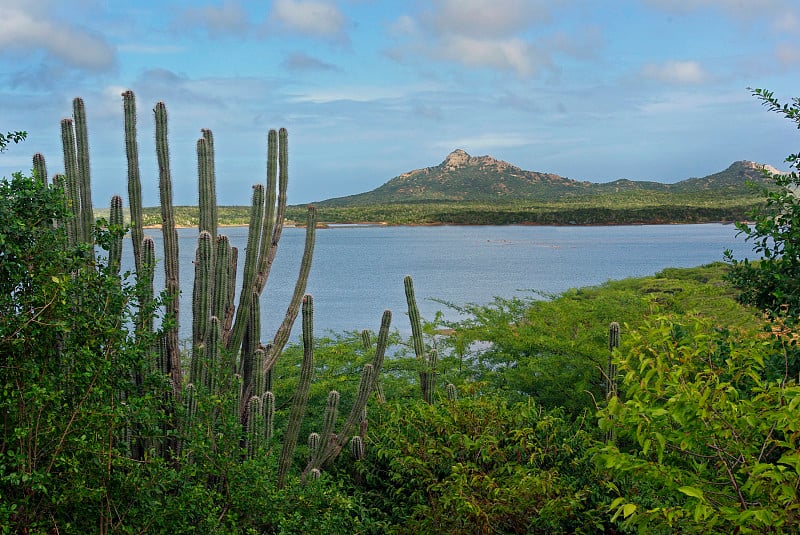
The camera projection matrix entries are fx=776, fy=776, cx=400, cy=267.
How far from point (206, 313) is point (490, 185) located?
124253 mm

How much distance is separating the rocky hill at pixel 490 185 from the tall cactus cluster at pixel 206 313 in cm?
10194

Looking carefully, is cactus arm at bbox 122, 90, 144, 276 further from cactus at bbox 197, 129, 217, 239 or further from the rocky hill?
the rocky hill

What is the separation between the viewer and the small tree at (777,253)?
5.26 meters

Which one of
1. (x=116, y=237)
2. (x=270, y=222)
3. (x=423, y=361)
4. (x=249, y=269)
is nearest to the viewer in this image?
(x=116, y=237)

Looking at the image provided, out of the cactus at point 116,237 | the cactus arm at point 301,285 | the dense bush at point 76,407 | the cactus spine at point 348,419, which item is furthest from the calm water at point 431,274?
the dense bush at point 76,407

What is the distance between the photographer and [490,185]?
129125 mm

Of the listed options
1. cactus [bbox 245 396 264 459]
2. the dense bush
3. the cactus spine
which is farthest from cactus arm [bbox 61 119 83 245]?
the cactus spine

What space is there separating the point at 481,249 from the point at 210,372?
2397 inches

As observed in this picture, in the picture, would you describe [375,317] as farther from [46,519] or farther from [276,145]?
[46,519]

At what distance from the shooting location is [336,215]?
305 ft

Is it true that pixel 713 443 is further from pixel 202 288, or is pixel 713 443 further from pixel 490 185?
pixel 490 185

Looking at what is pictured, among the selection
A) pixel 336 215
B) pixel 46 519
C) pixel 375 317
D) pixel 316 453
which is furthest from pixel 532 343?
pixel 336 215

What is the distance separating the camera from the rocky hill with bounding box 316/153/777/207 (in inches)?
4449

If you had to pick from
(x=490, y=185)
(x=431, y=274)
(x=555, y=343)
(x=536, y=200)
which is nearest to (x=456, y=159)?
(x=490, y=185)
